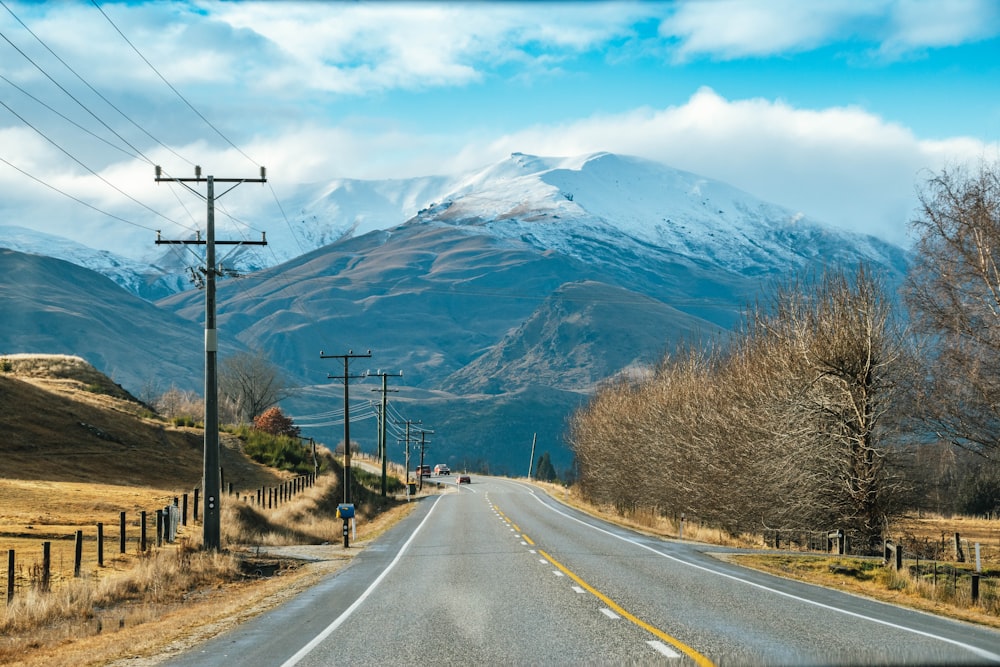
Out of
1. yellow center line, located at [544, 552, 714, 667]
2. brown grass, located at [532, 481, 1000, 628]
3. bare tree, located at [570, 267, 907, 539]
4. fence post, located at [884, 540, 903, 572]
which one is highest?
bare tree, located at [570, 267, 907, 539]

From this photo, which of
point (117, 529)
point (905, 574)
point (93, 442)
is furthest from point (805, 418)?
point (93, 442)

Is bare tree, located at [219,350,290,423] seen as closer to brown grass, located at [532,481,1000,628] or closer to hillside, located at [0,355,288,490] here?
hillside, located at [0,355,288,490]

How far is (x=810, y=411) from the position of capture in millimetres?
32625

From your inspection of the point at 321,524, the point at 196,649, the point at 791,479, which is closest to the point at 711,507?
the point at 791,479

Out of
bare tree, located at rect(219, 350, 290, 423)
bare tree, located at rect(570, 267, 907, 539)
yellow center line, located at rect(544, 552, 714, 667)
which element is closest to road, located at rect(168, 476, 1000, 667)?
yellow center line, located at rect(544, 552, 714, 667)

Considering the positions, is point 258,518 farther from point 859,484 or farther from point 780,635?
point 780,635

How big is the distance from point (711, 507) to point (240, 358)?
307ft

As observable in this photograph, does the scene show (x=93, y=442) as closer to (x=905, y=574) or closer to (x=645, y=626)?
(x=905, y=574)

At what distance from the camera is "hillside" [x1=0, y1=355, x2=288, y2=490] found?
160ft

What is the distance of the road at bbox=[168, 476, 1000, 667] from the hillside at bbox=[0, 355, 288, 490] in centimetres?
2936

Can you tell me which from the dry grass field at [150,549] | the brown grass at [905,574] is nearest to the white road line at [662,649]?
the dry grass field at [150,549]

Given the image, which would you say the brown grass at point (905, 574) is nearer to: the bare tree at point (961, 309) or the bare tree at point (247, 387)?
the bare tree at point (961, 309)

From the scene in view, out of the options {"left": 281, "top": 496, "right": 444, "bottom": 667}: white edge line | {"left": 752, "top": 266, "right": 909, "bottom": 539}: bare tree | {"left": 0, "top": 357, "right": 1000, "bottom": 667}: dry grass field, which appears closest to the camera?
{"left": 281, "top": 496, "right": 444, "bottom": 667}: white edge line

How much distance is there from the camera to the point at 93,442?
182ft
